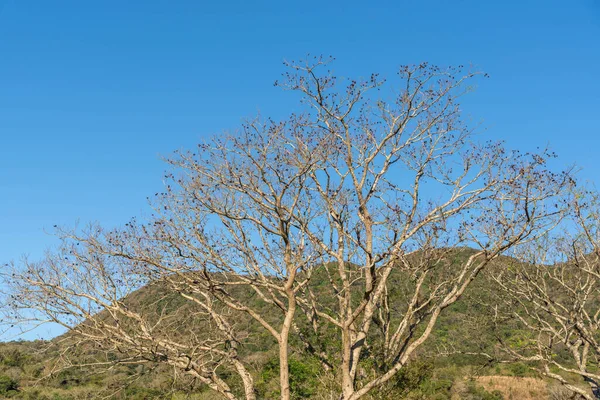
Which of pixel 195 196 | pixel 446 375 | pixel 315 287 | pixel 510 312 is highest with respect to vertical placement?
pixel 195 196

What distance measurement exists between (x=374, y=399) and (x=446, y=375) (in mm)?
24258

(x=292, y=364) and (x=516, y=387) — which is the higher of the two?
(x=292, y=364)

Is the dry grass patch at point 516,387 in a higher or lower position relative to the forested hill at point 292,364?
lower

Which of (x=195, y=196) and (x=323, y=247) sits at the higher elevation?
(x=195, y=196)

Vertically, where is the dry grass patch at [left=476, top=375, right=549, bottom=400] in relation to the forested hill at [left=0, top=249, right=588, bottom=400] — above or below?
below

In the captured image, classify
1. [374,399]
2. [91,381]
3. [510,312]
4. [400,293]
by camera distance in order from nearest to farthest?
[374,399]
[400,293]
[510,312]
[91,381]

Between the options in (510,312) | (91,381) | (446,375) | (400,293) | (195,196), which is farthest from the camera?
(446,375)

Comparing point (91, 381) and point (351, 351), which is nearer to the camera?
point (351, 351)

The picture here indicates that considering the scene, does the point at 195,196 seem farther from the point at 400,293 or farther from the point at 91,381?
the point at 91,381

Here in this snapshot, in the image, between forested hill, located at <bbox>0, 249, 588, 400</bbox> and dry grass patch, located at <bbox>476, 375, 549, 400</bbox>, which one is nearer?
forested hill, located at <bbox>0, 249, 588, 400</bbox>

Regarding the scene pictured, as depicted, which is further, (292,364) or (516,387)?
(516,387)

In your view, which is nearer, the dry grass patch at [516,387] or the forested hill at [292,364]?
the forested hill at [292,364]

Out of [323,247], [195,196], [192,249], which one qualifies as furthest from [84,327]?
[323,247]

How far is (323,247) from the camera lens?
38.4 feet
